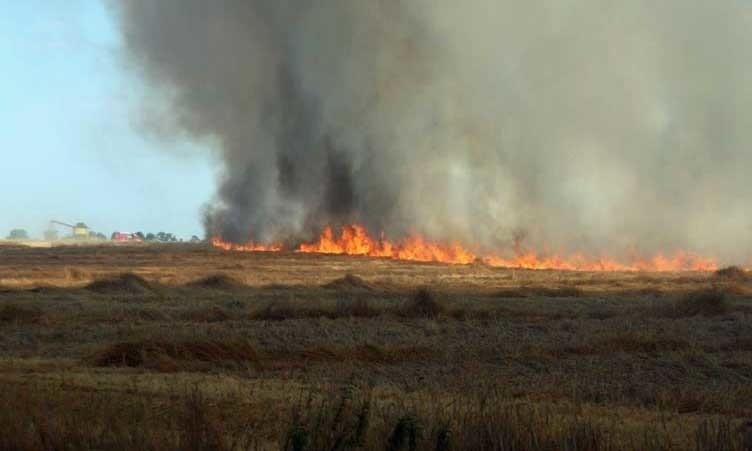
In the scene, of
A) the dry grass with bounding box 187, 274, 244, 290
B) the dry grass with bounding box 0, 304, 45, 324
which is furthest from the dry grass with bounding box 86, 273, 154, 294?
the dry grass with bounding box 0, 304, 45, 324

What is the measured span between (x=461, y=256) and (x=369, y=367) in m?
47.0

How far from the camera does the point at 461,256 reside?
6262cm

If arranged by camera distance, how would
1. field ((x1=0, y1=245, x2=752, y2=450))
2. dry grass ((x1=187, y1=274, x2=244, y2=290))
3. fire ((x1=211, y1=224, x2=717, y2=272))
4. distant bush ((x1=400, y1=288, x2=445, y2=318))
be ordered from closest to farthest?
field ((x1=0, y1=245, x2=752, y2=450))
distant bush ((x1=400, y1=288, x2=445, y2=318))
dry grass ((x1=187, y1=274, x2=244, y2=290))
fire ((x1=211, y1=224, x2=717, y2=272))

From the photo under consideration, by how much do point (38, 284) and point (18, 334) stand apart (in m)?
15.4

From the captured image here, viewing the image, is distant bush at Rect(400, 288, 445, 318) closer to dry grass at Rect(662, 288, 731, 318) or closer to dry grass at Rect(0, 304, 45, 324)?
dry grass at Rect(662, 288, 731, 318)

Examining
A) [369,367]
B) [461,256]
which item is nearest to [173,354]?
[369,367]

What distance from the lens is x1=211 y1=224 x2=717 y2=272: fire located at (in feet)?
187

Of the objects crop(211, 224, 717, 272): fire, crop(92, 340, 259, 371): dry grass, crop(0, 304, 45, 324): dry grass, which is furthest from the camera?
Answer: crop(211, 224, 717, 272): fire

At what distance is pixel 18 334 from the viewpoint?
1989 centimetres

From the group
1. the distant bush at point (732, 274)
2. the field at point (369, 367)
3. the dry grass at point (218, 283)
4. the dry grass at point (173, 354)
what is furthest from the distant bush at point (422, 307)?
the distant bush at point (732, 274)

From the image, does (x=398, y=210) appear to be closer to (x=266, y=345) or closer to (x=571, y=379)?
(x=266, y=345)

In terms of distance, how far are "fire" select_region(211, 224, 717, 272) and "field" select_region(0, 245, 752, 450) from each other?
23061 mm

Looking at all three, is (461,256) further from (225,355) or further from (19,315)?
(225,355)

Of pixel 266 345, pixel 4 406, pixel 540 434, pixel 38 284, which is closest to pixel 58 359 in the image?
pixel 266 345
